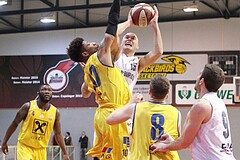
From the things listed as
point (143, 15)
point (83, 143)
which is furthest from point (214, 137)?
point (83, 143)

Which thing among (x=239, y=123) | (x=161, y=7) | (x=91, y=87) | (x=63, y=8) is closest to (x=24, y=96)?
(x=63, y=8)

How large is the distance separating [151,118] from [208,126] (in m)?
0.55

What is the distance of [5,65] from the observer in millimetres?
21781

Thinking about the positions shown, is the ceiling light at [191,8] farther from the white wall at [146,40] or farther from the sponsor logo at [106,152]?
the sponsor logo at [106,152]

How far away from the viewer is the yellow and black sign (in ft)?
65.6

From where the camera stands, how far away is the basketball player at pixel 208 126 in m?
3.89

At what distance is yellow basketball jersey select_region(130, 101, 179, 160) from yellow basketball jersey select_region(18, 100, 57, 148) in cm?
362

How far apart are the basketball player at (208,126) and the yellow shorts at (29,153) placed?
399 centimetres

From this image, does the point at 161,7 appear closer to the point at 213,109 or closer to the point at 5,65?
the point at 5,65

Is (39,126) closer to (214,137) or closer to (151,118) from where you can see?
(151,118)

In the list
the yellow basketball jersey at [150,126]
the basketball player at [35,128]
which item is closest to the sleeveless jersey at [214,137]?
the yellow basketball jersey at [150,126]

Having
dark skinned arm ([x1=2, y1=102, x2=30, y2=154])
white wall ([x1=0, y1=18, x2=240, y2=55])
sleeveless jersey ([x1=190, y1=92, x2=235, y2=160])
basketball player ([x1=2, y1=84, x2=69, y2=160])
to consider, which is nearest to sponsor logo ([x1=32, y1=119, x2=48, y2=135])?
basketball player ([x1=2, y1=84, x2=69, y2=160])

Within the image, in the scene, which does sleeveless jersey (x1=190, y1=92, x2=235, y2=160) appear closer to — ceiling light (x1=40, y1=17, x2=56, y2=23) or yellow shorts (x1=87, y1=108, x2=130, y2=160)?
yellow shorts (x1=87, y1=108, x2=130, y2=160)

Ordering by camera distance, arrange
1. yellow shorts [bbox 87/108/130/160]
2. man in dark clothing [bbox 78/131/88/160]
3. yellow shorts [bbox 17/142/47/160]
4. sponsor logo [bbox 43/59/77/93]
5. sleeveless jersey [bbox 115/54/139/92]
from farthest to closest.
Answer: sponsor logo [bbox 43/59/77/93] → man in dark clothing [bbox 78/131/88/160] → yellow shorts [bbox 17/142/47/160] → sleeveless jersey [bbox 115/54/139/92] → yellow shorts [bbox 87/108/130/160]
